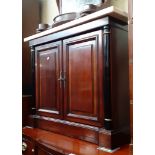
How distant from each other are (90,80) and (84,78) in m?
0.06

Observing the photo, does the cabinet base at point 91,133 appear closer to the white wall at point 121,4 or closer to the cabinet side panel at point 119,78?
the cabinet side panel at point 119,78

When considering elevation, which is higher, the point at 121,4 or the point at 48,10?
the point at 48,10

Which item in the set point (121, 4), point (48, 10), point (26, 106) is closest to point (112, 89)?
point (121, 4)

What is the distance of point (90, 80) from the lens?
140 centimetres

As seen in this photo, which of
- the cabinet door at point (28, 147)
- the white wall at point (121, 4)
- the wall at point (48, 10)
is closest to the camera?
the cabinet door at point (28, 147)

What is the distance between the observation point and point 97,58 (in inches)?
53.5

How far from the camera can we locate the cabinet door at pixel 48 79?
5.50ft

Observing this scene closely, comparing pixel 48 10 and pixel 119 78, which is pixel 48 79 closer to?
pixel 119 78

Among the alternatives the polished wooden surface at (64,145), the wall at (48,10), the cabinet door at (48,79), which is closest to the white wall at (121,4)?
the cabinet door at (48,79)

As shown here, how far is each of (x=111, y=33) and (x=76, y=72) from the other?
40 centimetres
